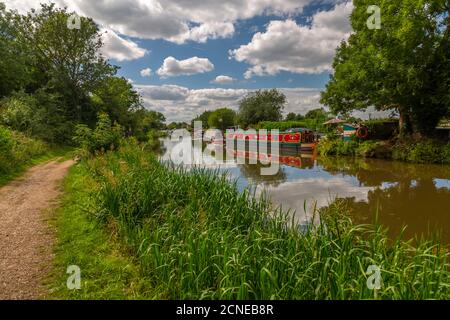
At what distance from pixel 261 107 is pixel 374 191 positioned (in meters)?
39.6

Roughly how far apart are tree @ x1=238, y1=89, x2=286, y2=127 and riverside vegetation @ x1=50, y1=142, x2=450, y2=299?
43.4 meters

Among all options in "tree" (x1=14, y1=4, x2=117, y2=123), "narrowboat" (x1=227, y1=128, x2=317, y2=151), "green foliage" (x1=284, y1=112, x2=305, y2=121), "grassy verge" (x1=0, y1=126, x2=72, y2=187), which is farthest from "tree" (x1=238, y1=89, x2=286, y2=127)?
"grassy verge" (x1=0, y1=126, x2=72, y2=187)

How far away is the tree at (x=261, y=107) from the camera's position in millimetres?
47594

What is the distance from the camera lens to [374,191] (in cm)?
950

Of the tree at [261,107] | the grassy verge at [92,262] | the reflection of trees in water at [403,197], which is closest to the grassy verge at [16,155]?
the grassy verge at [92,262]

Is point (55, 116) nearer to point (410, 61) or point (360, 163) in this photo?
point (360, 163)

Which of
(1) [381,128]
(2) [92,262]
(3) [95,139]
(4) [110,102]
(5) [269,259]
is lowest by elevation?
(2) [92,262]

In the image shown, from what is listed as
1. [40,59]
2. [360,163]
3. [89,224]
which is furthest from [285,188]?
[40,59]

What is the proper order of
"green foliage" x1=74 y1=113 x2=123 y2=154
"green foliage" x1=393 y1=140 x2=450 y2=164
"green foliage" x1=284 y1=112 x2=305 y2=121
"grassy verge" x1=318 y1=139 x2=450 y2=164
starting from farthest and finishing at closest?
"green foliage" x1=284 y1=112 x2=305 y2=121 < "grassy verge" x1=318 y1=139 x2=450 y2=164 < "green foliage" x1=393 y1=140 x2=450 y2=164 < "green foliage" x1=74 y1=113 x2=123 y2=154

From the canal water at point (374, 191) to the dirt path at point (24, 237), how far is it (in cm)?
317

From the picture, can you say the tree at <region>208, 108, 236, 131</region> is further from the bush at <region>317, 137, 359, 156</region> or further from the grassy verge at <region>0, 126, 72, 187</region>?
the grassy verge at <region>0, 126, 72, 187</region>

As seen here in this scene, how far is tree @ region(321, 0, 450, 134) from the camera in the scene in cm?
1347

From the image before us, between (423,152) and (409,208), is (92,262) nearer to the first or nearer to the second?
(409,208)

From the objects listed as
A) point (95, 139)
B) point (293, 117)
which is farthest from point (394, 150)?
point (293, 117)
